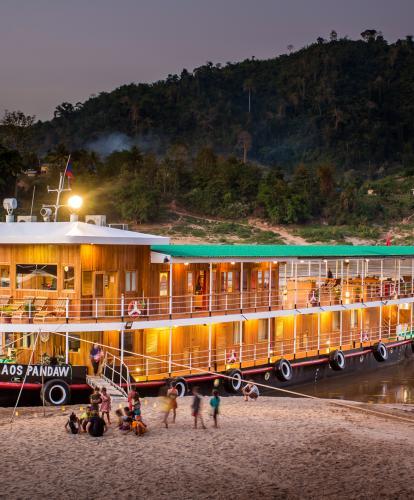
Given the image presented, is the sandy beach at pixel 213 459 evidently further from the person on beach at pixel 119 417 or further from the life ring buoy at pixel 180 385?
the life ring buoy at pixel 180 385

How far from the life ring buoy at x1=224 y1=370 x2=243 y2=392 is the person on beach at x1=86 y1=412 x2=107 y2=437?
24.0 feet

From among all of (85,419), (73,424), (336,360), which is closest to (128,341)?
(85,419)

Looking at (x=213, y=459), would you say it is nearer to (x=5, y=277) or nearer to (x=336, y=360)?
(x=5, y=277)

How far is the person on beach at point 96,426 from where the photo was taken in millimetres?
18422

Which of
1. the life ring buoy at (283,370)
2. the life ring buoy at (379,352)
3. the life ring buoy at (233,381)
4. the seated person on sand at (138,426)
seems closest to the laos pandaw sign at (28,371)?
the seated person on sand at (138,426)

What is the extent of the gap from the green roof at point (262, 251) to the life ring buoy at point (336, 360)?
142 inches

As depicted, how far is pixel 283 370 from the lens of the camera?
27.6 metres

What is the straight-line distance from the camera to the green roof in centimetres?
2561

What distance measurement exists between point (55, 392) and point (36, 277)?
12.2 ft

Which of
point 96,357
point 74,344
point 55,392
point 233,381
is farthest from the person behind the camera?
point 233,381

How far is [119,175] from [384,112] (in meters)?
66.8

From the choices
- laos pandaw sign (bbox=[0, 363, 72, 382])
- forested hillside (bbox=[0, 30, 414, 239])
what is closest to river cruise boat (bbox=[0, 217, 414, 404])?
laos pandaw sign (bbox=[0, 363, 72, 382])

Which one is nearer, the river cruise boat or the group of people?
the group of people

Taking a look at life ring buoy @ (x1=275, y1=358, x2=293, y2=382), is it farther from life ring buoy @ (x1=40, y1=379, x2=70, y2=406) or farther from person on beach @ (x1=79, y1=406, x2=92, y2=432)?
person on beach @ (x1=79, y1=406, x2=92, y2=432)
